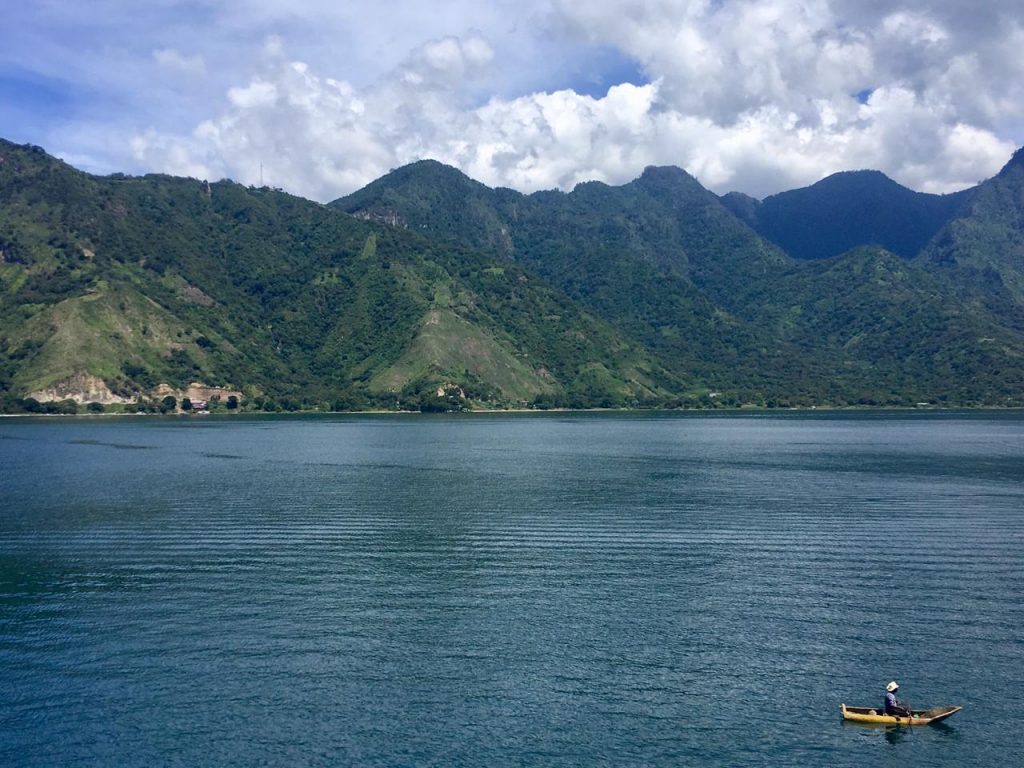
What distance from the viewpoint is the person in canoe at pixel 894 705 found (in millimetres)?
46875

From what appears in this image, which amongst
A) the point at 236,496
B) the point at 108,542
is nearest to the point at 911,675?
the point at 108,542

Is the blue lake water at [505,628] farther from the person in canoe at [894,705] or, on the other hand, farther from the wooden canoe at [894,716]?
the person in canoe at [894,705]

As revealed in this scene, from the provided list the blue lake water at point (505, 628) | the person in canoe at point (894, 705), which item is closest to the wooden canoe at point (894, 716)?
the person in canoe at point (894, 705)

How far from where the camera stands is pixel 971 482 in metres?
134

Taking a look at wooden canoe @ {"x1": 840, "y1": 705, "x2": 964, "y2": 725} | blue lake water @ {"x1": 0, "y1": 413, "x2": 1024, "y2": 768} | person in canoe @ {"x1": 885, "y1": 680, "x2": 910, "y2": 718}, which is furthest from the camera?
person in canoe @ {"x1": 885, "y1": 680, "x2": 910, "y2": 718}

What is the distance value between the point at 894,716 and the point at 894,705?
59cm

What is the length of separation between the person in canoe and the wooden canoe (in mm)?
214

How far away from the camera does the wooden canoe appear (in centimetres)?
4662

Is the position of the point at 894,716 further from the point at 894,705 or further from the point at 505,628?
the point at 505,628

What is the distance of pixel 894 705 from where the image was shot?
155 feet

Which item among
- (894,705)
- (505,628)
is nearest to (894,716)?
(894,705)

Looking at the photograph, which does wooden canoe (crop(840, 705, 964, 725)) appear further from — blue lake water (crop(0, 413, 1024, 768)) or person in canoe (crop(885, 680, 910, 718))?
blue lake water (crop(0, 413, 1024, 768))

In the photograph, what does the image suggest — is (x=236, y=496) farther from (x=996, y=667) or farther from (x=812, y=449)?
(x=812, y=449)

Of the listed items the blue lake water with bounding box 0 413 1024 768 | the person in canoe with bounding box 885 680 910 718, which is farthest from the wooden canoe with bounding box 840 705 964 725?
the blue lake water with bounding box 0 413 1024 768
